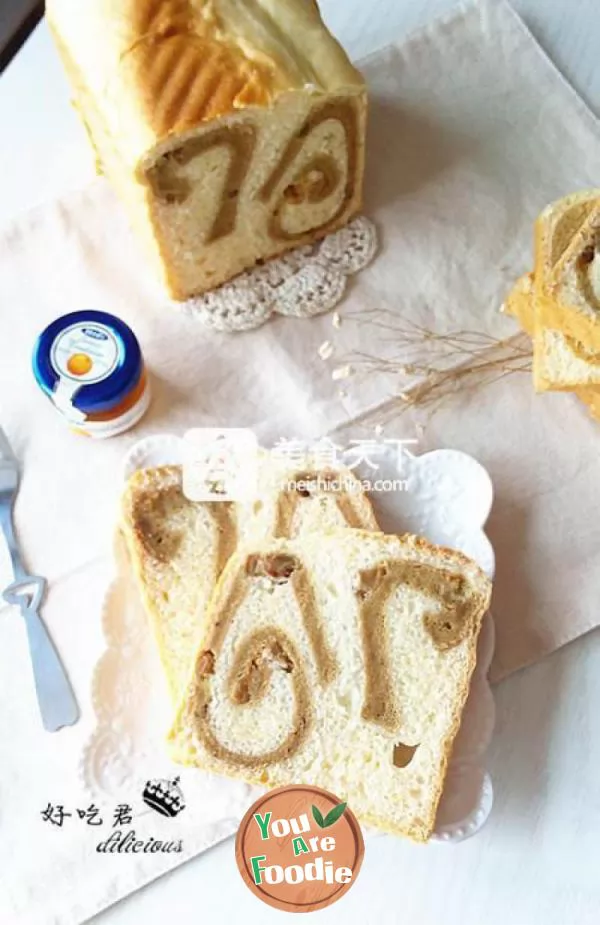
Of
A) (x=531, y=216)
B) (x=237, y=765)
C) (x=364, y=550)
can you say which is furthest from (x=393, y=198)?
(x=237, y=765)

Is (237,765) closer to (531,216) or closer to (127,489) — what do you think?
(127,489)

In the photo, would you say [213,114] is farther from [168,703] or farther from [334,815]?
[334,815]

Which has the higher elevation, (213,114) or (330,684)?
(213,114)

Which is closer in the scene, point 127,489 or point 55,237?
point 127,489

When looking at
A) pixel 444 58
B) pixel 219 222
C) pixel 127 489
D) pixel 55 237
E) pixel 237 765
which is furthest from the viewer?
pixel 444 58

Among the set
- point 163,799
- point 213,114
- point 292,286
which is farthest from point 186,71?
point 163,799

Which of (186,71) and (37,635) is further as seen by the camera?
(37,635)
